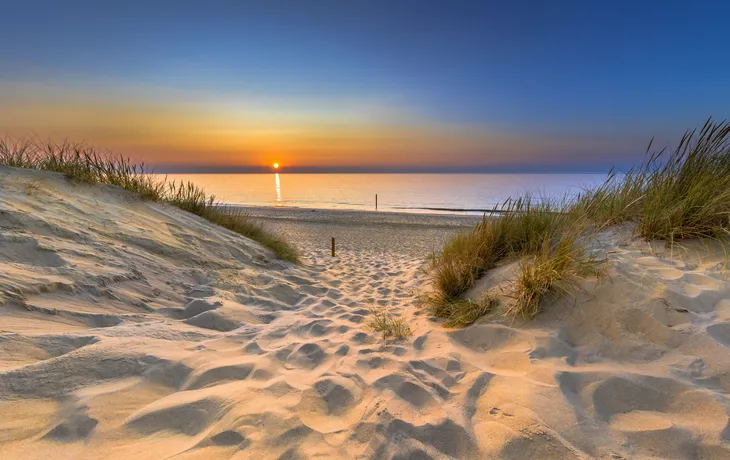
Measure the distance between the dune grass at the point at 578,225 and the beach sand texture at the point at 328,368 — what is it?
20cm

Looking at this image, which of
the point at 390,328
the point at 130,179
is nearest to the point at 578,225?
the point at 390,328

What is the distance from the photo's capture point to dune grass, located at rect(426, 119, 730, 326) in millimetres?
2967

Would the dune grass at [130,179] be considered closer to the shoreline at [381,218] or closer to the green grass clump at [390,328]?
the green grass clump at [390,328]

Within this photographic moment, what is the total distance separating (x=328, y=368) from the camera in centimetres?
238

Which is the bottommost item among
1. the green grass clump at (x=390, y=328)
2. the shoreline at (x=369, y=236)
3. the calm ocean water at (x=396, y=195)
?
the green grass clump at (x=390, y=328)

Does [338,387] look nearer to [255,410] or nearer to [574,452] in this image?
[255,410]

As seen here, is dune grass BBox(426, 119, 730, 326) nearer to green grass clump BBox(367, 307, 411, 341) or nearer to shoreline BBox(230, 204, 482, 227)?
green grass clump BBox(367, 307, 411, 341)

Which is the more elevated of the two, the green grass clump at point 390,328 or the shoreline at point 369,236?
the shoreline at point 369,236

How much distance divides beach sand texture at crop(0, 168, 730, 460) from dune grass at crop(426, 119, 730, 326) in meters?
0.20

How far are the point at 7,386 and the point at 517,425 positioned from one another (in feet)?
8.15

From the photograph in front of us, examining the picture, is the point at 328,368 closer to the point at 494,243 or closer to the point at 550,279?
the point at 550,279

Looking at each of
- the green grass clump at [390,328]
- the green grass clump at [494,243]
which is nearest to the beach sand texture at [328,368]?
the green grass clump at [390,328]

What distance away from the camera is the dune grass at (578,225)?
2.97m

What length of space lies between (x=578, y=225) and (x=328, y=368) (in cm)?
291
